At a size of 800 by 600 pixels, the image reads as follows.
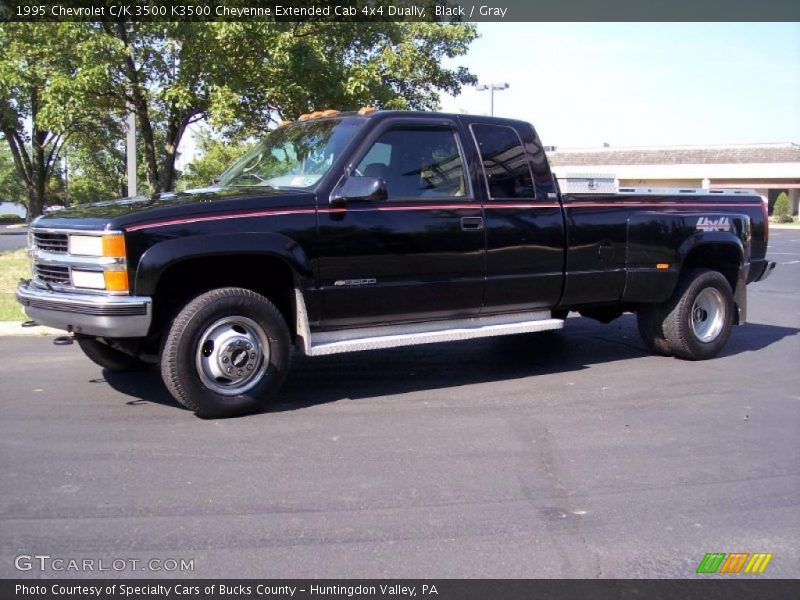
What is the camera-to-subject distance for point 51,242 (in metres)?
5.30

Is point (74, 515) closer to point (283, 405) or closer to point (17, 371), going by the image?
point (283, 405)

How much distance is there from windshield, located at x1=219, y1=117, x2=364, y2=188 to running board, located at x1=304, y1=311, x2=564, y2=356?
1147 mm

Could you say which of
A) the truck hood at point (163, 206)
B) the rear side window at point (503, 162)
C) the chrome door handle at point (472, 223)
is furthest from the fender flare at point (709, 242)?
the truck hood at point (163, 206)

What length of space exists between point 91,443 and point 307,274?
1754mm

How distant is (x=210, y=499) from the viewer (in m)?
3.97

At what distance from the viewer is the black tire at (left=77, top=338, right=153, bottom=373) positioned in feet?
20.3

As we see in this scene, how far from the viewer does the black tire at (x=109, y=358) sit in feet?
20.3

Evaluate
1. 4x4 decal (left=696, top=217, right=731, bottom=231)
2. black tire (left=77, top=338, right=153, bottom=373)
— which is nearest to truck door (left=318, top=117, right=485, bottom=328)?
black tire (left=77, top=338, right=153, bottom=373)

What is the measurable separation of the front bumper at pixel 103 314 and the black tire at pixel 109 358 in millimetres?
1022

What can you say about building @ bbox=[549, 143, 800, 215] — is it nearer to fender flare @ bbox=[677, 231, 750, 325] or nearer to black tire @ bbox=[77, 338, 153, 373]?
fender flare @ bbox=[677, 231, 750, 325]

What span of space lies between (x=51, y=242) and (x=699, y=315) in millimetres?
5850

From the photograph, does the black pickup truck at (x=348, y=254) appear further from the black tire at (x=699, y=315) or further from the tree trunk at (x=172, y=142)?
the tree trunk at (x=172, y=142)

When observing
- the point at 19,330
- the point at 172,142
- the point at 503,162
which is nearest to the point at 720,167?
the point at 172,142

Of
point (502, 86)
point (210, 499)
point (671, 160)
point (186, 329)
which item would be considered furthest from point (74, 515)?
point (671, 160)
